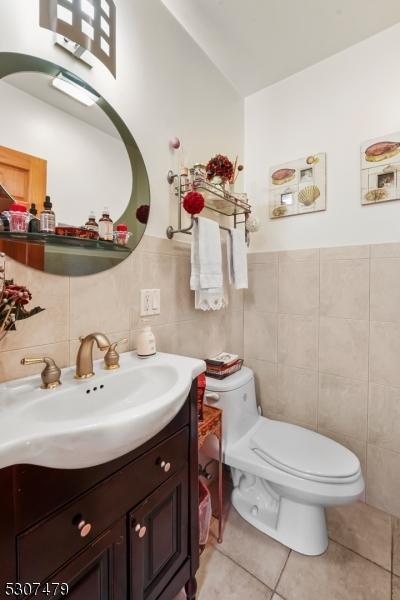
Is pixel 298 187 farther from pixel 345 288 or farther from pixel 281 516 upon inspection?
pixel 281 516

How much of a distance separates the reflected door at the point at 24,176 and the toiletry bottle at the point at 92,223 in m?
0.15

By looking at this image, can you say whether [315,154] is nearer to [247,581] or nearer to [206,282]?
[206,282]

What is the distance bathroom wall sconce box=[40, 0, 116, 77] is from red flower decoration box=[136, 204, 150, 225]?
506mm

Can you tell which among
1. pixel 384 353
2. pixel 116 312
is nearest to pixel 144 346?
pixel 116 312

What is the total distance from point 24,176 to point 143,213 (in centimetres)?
45

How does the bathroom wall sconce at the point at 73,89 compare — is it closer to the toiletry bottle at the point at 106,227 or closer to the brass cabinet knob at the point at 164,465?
the toiletry bottle at the point at 106,227

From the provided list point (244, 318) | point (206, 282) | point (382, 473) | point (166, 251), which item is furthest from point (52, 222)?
point (382, 473)

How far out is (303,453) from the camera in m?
1.24

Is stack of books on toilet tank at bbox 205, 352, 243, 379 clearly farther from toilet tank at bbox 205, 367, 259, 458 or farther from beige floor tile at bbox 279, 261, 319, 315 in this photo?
beige floor tile at bbox 279, 261, 319, 315

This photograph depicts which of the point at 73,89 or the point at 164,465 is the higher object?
the point at 73,89

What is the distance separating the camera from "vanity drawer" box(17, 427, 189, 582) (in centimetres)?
51

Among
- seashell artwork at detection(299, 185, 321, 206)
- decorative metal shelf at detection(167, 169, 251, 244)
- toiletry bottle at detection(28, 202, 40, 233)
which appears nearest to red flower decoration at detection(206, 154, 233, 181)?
decorative metal shelf at detection(167, 169, 251, 244)

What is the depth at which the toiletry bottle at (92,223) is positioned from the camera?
0.95 meters

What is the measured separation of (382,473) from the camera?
55.7 inches
